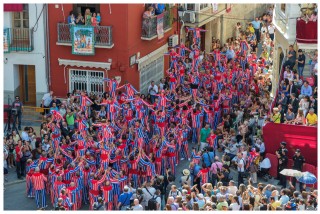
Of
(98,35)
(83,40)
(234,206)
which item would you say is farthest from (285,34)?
(234,206)

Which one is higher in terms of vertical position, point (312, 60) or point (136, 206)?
point (312, 60)

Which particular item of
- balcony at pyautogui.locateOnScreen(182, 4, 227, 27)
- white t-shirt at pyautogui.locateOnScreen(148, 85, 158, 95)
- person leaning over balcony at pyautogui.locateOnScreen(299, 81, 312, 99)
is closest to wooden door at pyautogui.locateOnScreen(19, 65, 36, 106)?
white t-shirt at pyautogui.locateOnScreen(148, 85, 158, 95)

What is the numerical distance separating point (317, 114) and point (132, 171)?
6315mm

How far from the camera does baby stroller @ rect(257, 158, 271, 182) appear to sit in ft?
79.9

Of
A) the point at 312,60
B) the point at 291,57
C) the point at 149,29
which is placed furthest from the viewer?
the point at 149,29

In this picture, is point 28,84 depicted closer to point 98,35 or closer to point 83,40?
point 83,40

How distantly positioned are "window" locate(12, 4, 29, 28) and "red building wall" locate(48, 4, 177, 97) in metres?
1.01

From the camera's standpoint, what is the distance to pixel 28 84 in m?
32.1

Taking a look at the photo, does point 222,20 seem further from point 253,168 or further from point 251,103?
point 253,168

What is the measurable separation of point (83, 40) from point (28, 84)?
3491 mm

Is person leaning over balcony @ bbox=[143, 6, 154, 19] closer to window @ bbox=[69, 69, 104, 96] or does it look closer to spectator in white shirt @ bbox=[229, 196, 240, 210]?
window @ bbox=[69, 69, 104, 96]

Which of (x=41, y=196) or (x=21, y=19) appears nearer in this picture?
(x=41, y=196)

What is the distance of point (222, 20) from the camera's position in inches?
1651


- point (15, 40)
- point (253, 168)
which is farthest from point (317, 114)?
point (15, 40)
